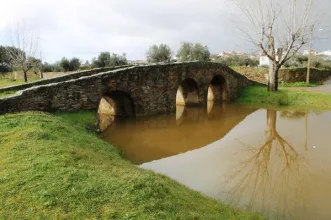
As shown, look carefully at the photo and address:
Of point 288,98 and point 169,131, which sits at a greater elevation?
point 288,98

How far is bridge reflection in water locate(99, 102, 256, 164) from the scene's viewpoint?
11688 mm

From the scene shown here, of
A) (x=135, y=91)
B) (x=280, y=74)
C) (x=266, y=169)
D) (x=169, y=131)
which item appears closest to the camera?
(x=266, y=169)

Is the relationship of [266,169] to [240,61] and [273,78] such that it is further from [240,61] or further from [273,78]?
[240,61]

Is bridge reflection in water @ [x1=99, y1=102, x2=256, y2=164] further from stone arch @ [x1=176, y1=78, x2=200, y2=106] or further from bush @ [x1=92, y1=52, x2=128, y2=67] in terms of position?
bush @ [x1=92, y1=52, x2=128, y2=67]

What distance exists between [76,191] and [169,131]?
9676 mm

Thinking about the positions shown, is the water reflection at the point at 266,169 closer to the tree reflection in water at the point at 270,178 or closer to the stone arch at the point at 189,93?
the tree reflection in water at the point at 270,178

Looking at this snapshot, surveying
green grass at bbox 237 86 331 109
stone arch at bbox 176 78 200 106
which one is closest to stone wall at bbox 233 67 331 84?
green grass at bbox 237 86 331 109

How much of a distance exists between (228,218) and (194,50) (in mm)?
40858

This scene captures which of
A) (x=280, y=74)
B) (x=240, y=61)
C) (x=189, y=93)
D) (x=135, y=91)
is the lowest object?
(x=189, y=93)

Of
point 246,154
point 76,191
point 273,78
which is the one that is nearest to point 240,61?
point 273,78

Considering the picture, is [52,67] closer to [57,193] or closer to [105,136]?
[105,136]

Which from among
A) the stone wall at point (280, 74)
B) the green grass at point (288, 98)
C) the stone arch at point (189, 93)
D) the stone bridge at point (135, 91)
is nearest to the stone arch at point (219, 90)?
the stone bridge at point (135, 91)

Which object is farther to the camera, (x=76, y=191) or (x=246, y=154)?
(x=246, y=154)

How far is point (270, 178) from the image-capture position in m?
8.84
